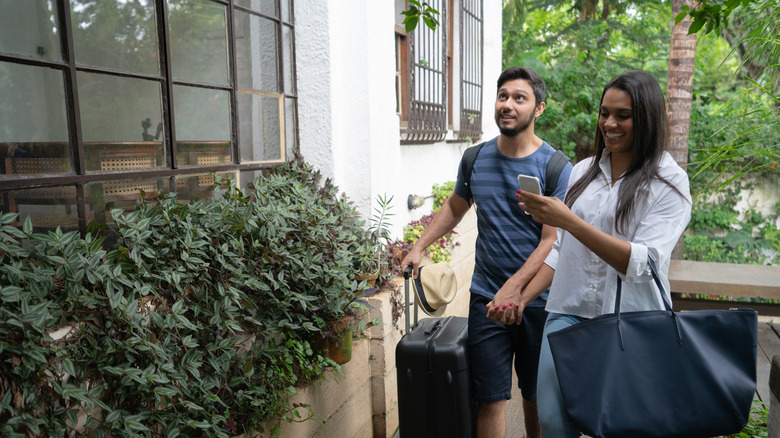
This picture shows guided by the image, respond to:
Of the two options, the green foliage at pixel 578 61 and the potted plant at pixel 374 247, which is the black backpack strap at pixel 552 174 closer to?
the potted plant at pixel 374 247

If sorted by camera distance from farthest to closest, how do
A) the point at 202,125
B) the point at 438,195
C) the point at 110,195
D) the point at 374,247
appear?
1. the point at 438,195
2. the point at 374,247
3. the point at 202,125
4. the point at 110,195

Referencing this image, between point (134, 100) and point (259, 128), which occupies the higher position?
point (134, 100)

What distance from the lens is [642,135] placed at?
215 centimetres

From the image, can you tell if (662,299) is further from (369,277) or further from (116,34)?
(116,34)

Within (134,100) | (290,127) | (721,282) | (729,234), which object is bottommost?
(729,234)

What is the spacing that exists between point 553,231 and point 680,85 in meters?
6.45

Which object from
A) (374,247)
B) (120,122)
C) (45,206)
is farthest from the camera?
(374,247)

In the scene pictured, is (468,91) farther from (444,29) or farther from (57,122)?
(57,122)

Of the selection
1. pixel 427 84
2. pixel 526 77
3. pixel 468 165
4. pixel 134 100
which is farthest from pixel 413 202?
pixel 134 100

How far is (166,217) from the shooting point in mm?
2256

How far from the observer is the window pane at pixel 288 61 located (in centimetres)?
394

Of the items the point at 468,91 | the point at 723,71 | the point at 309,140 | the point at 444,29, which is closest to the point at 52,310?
the point at 309,140

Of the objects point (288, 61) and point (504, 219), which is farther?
point (288, 61)

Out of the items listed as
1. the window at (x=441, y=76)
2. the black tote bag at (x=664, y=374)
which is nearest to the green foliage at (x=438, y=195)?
the window at (x=441, y=76)
